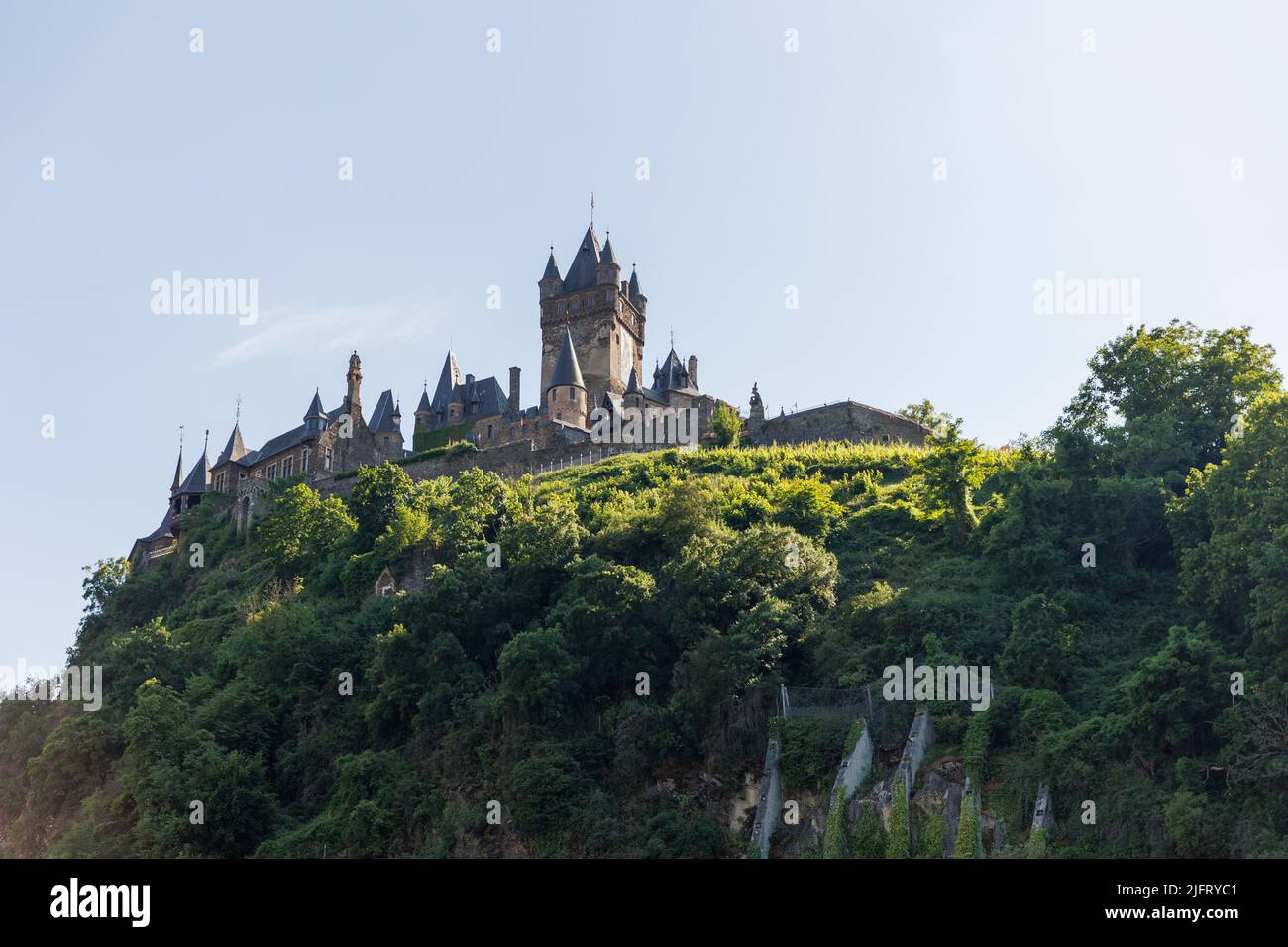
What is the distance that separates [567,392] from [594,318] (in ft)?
41.2

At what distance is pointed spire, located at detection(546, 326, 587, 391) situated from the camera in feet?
297

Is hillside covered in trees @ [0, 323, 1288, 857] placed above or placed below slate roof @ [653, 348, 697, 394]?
below

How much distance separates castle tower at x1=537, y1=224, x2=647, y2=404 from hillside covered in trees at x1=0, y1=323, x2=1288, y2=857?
3205 centimetres

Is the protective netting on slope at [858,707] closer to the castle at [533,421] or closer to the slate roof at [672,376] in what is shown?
the castle at [533,421]

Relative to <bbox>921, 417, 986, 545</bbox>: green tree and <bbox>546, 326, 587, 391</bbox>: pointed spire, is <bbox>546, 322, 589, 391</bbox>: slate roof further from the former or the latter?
<bbox>921, 417, 986, 545</bbox>: green tree

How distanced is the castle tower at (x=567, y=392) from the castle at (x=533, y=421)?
8 cm

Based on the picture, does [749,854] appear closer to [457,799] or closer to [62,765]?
[457,799]

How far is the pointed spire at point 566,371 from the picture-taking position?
297 ft

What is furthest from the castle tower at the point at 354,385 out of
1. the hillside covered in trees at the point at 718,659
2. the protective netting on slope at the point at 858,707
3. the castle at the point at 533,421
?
the protective netting on slope at the point at 858,707

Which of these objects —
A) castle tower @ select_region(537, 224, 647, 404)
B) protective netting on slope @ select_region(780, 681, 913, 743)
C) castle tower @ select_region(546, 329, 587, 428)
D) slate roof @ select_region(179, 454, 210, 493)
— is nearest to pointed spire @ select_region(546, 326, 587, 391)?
castle tower @ select_region(546, 329, 587, 428)

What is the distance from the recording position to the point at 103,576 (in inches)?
3337
